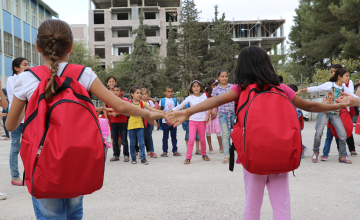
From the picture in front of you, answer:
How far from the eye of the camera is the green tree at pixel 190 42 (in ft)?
163

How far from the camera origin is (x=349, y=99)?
3504 millimetres

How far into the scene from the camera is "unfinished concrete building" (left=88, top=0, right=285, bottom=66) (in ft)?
213

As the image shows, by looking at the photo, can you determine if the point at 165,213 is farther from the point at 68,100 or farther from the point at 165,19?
the point at 165,19

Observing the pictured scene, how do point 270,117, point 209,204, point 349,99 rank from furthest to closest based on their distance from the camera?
1. point 209,204
2. point 349,99
3. point 270,117

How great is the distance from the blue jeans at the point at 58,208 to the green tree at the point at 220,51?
48.3 metres

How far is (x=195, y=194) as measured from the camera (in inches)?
194

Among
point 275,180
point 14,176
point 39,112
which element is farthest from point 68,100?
point 14,176

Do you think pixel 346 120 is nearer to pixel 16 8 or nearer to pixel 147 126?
pixel 147 126

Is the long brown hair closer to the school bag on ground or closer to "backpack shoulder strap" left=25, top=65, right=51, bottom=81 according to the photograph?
"backpack shoulder strap" left=25, top=65, right=51, bottom=81

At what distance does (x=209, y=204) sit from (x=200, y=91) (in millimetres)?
4537

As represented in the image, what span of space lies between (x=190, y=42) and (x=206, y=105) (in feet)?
158

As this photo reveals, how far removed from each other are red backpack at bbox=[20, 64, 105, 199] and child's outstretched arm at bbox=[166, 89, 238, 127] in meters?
1.05

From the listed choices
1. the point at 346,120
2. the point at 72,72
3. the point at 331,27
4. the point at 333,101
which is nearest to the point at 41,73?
the point at 72,72

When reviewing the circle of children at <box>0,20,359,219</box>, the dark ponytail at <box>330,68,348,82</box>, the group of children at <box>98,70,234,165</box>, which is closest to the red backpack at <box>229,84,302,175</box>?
the circle of children at <box>0,20,359,219</box>
